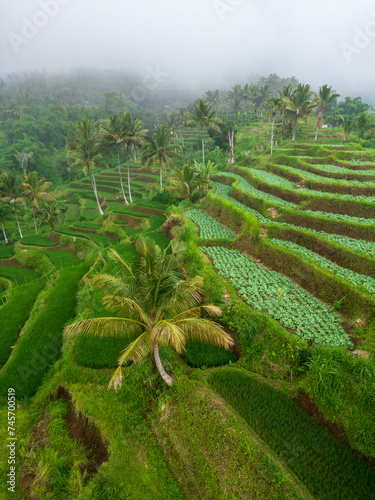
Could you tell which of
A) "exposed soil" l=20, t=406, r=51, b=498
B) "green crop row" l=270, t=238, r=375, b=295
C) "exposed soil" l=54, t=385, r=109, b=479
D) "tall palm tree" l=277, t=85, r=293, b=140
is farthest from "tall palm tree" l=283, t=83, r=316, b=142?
"exposed soil" l=20, t=406, r=51, b=498

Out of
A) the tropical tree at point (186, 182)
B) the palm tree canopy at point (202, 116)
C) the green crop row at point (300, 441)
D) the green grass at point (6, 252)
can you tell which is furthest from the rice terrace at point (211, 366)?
the palm tree canopy at point (202, 116)

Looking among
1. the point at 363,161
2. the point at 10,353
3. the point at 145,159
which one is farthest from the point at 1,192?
the point at 363,161

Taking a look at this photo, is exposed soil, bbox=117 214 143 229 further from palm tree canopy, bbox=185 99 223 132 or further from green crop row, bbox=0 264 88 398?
palm tree canopy, bbox=185 99 223 132

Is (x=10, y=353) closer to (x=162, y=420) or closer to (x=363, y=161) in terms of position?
(x=162, y=420)

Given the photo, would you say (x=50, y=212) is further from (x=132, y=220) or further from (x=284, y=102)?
(x=284, y=102)

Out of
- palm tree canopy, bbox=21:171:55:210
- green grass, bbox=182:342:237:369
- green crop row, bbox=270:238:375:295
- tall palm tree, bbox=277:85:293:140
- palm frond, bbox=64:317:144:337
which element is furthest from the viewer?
tall palm tree, bbox=277:85:293:140

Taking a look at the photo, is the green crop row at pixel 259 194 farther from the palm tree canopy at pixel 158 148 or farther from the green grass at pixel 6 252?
the green grass at pixel 6 252

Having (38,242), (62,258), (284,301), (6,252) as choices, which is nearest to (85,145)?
(38,242)
